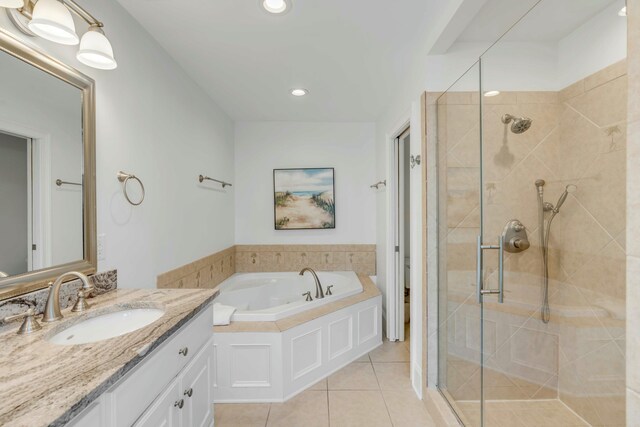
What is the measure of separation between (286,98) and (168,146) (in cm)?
125

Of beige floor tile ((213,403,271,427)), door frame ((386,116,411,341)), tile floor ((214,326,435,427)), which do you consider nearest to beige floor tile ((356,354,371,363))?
tile floor ((214,326,435,427))

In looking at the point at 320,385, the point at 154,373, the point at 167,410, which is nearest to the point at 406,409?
the point at 320,385

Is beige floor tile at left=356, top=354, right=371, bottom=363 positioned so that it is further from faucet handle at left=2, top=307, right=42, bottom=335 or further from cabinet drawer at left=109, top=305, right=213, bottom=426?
faucet handle at left=2, top=307, right=42, bottom=335

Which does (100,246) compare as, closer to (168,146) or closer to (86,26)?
(168,146)

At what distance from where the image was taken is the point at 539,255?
5.24ft

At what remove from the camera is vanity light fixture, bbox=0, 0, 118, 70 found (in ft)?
3.23

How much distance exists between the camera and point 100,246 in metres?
1.39

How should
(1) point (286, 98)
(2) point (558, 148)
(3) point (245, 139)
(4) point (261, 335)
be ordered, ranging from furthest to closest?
(3) point (245, 139), (1) point (286, 98), (4) point (261, 335), (2) point (558, 148)

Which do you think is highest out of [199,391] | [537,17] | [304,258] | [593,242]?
[537,17]

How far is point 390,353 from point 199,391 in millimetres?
1802

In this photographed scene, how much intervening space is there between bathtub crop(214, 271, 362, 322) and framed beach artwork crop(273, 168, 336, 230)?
2.00 ft

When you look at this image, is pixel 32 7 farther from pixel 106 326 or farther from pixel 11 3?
pixel 106 326

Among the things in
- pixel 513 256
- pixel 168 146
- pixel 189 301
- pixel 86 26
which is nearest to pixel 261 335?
pixel 189 301

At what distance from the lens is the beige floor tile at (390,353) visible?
97.0 inches
